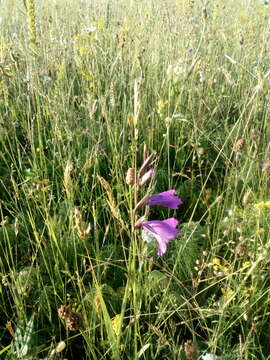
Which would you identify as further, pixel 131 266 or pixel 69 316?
pixel 131 266

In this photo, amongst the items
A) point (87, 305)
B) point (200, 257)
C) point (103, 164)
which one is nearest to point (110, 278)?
point (87, 305)

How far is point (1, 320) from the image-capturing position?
1178mm

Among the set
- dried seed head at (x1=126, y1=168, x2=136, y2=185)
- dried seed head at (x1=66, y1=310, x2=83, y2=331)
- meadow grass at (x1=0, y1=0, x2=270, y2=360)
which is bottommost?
meadow grass at (x1=0, y1=0, x2=270, y2=360)

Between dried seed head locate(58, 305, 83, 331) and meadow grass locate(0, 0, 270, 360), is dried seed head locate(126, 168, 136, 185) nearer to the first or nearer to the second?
meadow grass locate(0, 0, 270, 360)

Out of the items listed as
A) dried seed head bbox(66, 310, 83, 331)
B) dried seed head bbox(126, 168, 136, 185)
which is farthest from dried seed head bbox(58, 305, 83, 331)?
dried seed head bbox(126, 168, 136, 185)

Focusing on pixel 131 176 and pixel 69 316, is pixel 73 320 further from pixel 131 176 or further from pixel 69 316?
pixel 131 176

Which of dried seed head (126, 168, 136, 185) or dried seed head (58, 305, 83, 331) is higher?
dried seed head (126, 168, 136, 185)

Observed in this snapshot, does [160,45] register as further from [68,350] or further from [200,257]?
[68,350]

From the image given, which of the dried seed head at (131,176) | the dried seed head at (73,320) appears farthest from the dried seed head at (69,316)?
the dried seed head at (131,176)

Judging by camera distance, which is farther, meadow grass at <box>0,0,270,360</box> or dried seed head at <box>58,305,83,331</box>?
meadow grass at <box>0,0,270,360</box>

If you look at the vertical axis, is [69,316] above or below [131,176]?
below

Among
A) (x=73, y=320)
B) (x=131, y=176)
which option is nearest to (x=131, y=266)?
(x=73, y=320)

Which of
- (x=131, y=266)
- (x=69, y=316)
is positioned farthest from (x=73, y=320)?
(x=131, y=266)

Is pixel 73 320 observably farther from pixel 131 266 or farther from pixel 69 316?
pixel 131 266
